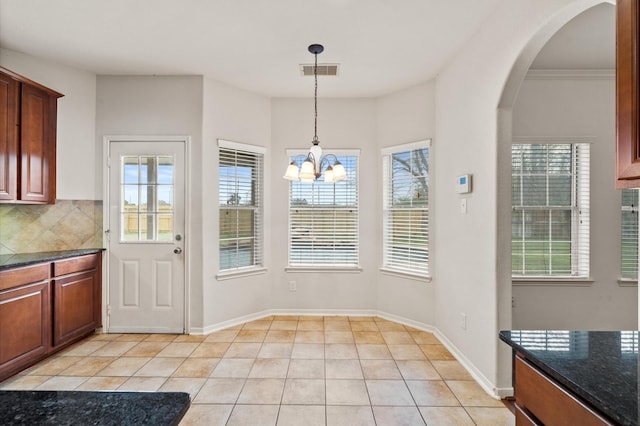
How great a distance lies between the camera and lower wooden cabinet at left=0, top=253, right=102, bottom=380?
8.32ft

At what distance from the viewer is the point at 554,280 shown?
3209 millimetres

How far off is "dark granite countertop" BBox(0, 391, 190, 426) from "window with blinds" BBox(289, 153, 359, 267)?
3.43m

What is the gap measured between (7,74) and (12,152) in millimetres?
669

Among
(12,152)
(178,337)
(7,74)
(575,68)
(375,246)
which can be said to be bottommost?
(178,337)

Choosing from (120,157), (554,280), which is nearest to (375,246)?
(554,280)

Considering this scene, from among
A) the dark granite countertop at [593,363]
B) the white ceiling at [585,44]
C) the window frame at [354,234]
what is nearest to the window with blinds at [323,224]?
the window frame at [354,234]

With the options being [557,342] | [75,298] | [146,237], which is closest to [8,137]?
[146,237]

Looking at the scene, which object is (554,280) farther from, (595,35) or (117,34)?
(117,34)

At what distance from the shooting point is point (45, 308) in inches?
112

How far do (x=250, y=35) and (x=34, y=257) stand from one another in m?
2.84

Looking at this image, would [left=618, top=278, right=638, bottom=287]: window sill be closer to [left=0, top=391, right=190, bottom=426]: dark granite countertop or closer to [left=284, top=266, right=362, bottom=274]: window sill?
[left=284, top=266, right=362, bottom=274]: window sill

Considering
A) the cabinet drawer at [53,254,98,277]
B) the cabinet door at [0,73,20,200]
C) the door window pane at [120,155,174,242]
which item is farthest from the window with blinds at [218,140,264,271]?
the cabinet door at [0,73,20,200]

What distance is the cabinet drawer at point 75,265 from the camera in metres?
2.97

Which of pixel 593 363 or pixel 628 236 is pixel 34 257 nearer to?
pixel 593 363
